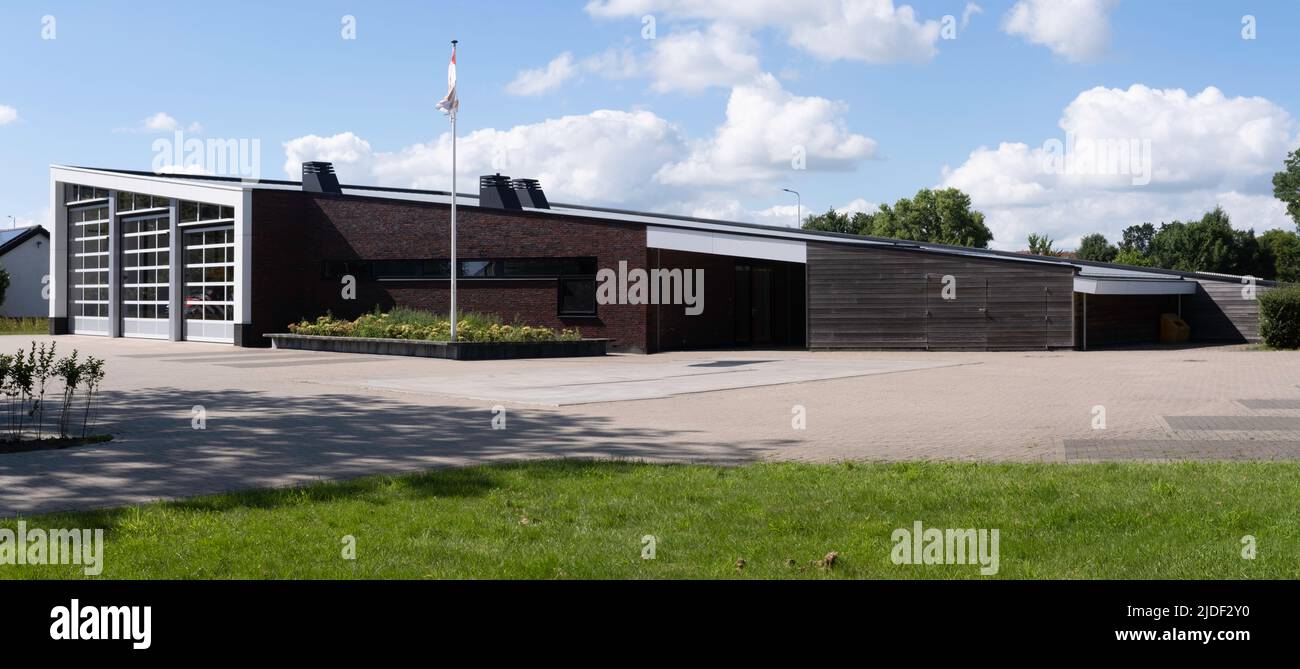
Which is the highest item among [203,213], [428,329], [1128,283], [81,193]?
[81,193]

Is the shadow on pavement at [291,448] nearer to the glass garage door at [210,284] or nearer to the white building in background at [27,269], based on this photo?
the glass garage door at [210,284]

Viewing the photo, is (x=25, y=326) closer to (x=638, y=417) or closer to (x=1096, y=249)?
(x=638, y=417)

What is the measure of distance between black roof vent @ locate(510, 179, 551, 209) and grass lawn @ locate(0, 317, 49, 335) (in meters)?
20.6

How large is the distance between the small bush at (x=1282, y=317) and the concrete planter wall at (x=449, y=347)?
17.0 metres

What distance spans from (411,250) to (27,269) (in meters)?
30.0

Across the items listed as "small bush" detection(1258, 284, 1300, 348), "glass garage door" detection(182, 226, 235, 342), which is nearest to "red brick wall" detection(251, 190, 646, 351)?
"glass garage door" detection(182, 226, 235, 342)

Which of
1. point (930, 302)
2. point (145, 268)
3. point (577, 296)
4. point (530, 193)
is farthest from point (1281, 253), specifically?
point (145, 268)

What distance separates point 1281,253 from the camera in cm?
7544

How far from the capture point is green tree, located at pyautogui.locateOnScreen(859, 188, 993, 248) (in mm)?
77375

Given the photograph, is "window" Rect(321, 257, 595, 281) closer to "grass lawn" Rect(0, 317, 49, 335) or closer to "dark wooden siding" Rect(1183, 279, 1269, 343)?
"grass lawn" Rect(0, 317, 49, 335)

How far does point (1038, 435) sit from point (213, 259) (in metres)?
29.8
